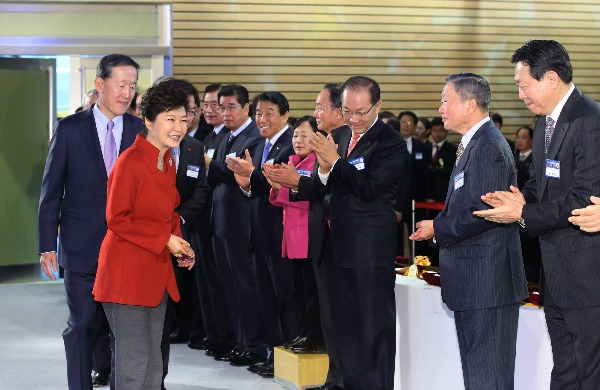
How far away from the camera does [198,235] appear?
729 centimetres

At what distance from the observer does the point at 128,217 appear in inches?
164

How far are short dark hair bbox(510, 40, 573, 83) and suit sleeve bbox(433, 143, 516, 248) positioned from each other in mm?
389

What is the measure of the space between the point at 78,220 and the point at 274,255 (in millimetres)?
1866

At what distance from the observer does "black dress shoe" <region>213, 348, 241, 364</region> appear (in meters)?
6.80

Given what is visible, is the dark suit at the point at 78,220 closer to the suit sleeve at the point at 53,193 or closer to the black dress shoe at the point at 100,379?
the suit sleeve at the point at 53,193

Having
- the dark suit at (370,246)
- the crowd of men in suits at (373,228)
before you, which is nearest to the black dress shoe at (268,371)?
the crowd of men in suits at (373,228)

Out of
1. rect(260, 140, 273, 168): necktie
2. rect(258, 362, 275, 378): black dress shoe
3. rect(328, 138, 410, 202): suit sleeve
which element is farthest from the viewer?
rect(260, 140, 273, 168): necktie

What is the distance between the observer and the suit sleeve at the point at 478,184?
13.3 ft

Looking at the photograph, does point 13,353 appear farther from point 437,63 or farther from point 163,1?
point 437,63

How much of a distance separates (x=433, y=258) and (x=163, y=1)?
15.0ft

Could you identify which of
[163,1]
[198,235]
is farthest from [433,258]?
[163,1]

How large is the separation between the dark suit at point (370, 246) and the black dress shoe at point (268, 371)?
1051 mm

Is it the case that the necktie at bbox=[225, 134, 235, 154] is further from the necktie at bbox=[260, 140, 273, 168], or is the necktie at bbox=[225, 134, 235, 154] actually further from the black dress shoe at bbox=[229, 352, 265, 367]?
the black dress shoe at bbox=[229, 352, 265, 367]

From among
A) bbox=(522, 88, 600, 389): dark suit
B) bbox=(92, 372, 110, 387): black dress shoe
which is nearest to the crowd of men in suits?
bbox=(522, 88, 600, 389): dark suit
